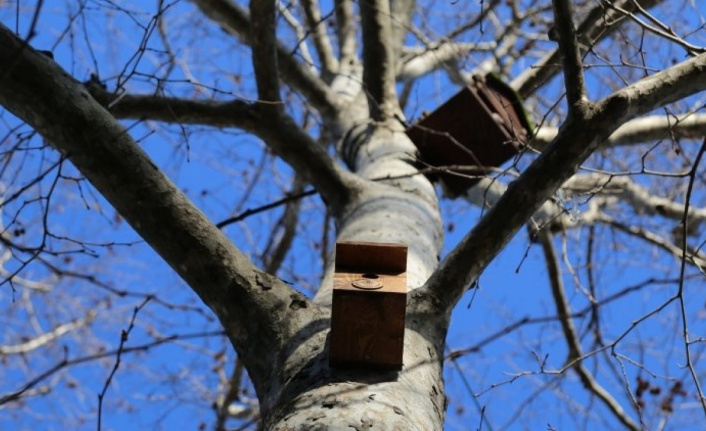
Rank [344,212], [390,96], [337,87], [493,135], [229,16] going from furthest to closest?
[337,87]
[229,16]
[390,96]
[493,135]
[344,212]

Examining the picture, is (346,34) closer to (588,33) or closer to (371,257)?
(588,33)

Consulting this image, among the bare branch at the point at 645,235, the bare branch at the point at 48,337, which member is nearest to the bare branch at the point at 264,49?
the bare branch at the point at 645,235

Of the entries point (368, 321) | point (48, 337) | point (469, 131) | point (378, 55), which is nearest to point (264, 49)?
point (378, 55)

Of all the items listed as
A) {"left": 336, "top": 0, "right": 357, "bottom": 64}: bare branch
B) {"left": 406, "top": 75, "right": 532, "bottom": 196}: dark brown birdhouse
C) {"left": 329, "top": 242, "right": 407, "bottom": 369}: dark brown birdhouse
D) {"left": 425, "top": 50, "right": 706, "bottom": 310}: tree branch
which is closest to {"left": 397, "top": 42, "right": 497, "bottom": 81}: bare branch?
{"left": 336, "top": 0, "right": 357, "bottom": 64}: bare branch

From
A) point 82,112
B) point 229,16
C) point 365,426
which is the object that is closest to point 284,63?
point 229,16

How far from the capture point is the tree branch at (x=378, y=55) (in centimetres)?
351

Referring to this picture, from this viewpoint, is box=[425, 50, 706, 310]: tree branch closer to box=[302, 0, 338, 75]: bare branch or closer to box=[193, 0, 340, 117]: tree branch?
box=[193, 0, 340, 117]: tree branch

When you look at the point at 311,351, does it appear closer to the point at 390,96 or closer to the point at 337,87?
the point at 390,96

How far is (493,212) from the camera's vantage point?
5.95 ft

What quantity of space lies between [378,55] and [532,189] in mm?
1839

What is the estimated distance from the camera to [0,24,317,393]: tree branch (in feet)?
5.80

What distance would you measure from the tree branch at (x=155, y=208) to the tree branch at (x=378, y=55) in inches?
69.2

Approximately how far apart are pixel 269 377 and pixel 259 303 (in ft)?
0.55

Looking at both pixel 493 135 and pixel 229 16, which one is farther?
pixel 229 16
